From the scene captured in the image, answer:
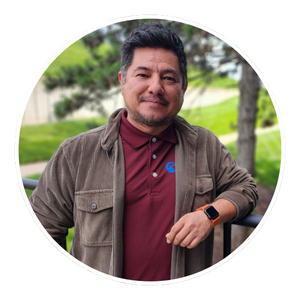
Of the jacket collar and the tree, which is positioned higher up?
the tree

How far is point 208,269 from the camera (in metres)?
1.35

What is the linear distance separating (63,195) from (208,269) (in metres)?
0.62

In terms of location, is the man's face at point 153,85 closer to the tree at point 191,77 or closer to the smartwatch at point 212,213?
the smartwatch at point 212,213

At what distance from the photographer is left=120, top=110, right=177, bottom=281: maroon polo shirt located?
1.23m

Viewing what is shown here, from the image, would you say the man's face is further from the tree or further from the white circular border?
the tree

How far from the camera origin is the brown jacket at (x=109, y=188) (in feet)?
4.05

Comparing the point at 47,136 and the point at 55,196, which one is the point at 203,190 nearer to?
the point at 55,196

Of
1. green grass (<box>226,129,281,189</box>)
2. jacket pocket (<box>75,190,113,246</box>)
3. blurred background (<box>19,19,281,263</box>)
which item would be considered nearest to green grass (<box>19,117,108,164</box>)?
blurred background (<box>19,19,281,263</box>)

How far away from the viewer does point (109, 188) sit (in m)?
1.24

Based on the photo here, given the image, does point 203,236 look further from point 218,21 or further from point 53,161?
point 218,21

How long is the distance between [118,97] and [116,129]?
0.66 metres

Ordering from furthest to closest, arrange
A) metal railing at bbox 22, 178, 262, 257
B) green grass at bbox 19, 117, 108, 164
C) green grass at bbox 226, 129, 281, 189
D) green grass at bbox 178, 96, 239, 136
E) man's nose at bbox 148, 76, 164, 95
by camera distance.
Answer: green grass at bbox 178, 96, 239, 136 → green grass at bbox 226, 129, 281, 189 → green grass at bbox 19, 117, 108, 164 → metal railing at bbox 22, 178, 262, 257 → man's nose at bbox 148, 76, 164, 95

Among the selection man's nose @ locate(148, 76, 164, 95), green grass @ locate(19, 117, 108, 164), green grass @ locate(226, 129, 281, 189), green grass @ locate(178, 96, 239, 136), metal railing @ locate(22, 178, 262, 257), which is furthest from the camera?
green grass @ locate(178, 96, 239, 136)

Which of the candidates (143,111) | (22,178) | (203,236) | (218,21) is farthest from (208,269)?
(218,21)
